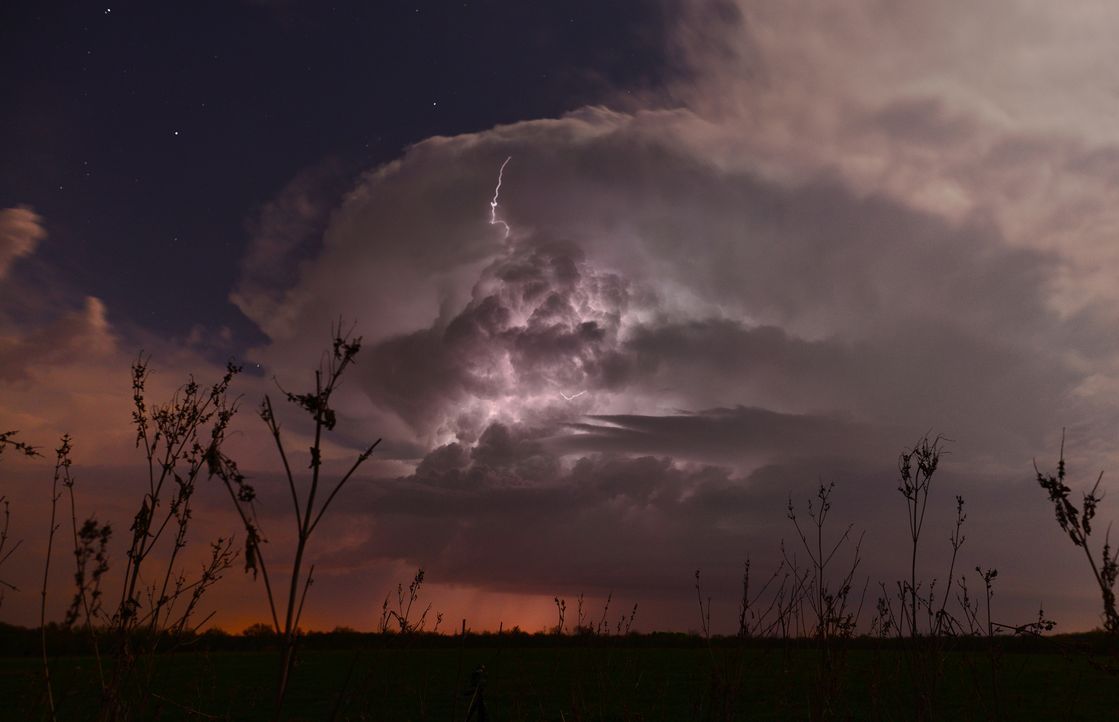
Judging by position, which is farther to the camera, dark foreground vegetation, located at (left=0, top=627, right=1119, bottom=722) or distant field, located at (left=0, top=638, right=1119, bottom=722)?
distant field, located at (left=0, top=638, right=1119, bottom=722)

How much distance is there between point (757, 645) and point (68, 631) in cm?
538

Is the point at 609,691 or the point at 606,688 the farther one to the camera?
the point at 609,691

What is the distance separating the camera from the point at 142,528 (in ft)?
15.2

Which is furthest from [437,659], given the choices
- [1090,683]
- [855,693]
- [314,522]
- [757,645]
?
[314,522]

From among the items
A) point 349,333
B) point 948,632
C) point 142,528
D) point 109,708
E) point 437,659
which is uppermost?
point 349,333

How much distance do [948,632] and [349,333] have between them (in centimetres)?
555

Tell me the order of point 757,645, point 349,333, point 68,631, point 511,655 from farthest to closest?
point 511,655 < point 757,645 < point 68,631 < point 349,333

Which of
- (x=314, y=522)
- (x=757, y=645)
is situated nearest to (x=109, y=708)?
(x=314, y=522)

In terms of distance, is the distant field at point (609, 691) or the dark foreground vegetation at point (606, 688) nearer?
the dark foreground vegetation at point (606, 688)

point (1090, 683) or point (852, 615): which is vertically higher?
point (852, 615)

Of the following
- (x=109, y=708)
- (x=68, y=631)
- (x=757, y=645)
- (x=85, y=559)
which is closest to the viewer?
(x=68, y=631)

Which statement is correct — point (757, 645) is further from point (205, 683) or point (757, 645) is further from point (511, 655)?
point (511, 655)

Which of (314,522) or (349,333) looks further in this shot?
(349,333)

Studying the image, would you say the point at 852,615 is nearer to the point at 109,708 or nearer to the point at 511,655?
the point at 109,708
